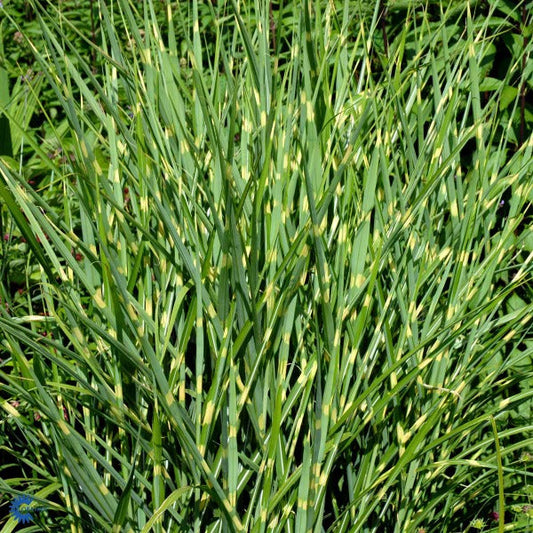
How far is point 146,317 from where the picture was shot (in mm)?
1460

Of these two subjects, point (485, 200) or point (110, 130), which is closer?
point (110, 130)

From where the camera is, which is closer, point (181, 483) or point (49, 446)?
point (181, 483)

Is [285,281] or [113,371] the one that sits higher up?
[285,281]


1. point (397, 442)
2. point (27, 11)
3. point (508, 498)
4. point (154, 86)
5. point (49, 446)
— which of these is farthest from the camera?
point (27, 11)

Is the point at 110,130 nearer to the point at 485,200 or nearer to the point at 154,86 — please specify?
the point at 154,86

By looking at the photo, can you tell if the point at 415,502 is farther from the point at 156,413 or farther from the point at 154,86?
the point at 154,86

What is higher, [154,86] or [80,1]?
[154,86]

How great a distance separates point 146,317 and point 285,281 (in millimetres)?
268

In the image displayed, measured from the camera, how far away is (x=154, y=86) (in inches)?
69.7

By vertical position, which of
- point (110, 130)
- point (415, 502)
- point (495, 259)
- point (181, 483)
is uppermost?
point (110, 130)

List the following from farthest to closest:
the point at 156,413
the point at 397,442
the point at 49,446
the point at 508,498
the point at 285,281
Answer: the point at 508,498, the point at 49,446, the point at 397,442, the point at 285,281, the point at 156,413

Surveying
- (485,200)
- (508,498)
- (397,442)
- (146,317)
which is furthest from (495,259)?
(146,317)

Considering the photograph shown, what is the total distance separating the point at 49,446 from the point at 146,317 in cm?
42

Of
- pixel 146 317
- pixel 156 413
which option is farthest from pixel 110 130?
pixel 156 413
